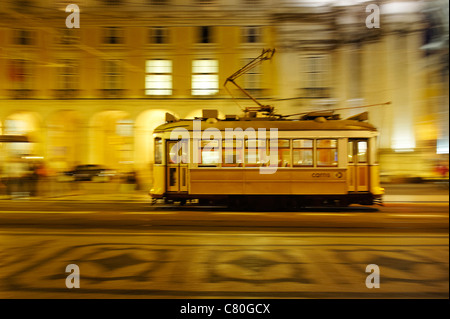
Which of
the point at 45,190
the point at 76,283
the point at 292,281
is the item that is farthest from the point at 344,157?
the point at 45,190

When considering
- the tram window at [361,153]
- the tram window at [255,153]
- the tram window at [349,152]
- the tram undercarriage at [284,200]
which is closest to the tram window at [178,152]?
the tram undercarriage at [284,200]

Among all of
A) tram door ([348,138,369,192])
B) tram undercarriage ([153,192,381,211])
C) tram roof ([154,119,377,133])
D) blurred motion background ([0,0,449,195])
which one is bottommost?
tram undercarriage ([153,192,381,211])

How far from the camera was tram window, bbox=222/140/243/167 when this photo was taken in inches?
549

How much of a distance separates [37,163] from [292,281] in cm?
1891

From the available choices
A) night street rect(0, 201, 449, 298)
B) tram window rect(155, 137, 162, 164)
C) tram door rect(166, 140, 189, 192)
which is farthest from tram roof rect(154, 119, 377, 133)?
night street rect(0, 201, 449, 298)

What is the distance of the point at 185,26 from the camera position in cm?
2934

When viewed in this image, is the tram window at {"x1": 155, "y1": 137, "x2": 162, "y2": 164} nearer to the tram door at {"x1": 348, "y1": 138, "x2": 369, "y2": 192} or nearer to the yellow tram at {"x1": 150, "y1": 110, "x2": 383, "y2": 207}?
the yellow tram at {"x1": 150, "y1": 110, "x2": 383, "y2": 207}

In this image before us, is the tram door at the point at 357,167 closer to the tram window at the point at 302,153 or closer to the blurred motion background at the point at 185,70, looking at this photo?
the tram window at the point at 302,153

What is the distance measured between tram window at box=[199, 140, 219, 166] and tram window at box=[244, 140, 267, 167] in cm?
102

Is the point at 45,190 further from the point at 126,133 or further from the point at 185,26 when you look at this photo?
the point at 185,26

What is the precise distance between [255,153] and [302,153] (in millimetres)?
1576

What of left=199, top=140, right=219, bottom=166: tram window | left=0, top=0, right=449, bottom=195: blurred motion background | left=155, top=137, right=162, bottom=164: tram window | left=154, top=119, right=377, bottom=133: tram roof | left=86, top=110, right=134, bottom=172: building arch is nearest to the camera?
left=154, top=119, right=377, bottom=133: tram roof

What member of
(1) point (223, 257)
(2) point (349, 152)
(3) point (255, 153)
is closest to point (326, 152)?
(2) point (349, 152)

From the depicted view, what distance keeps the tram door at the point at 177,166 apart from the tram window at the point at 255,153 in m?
2.10
